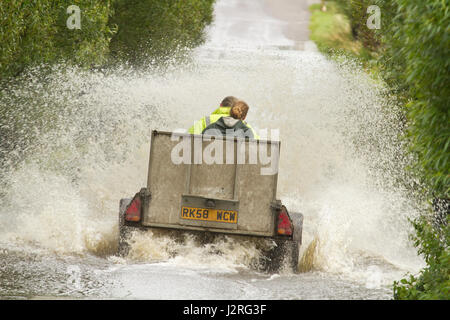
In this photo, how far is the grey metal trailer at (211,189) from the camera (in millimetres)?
10258

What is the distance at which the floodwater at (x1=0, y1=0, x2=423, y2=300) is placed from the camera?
970 centimetres

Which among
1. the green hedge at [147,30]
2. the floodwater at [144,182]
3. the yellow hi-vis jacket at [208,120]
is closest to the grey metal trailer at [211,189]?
the floodwater at [144,182]

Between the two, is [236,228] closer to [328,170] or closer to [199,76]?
[328,170]

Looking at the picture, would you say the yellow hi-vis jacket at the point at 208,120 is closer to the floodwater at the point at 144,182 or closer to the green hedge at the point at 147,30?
the floodwater at the point at 144,182

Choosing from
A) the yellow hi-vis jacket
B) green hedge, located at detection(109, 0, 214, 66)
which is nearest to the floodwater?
the yellow hi-vis jacket

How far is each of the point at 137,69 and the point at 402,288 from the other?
15.8 m

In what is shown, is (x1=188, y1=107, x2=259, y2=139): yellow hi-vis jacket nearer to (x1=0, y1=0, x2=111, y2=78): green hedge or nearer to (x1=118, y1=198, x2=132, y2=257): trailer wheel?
(x1=118, y1=198, x2=132, y2=257): trailer wheel

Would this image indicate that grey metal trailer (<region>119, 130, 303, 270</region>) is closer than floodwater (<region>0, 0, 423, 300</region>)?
No

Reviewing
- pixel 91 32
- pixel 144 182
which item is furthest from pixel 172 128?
pixel 91 32

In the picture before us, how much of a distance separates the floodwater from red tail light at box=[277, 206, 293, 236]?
22.3 inches

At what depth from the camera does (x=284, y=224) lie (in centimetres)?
1045

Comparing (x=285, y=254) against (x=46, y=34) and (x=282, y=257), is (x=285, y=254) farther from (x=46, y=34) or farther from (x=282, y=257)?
(x=46, y=34)
